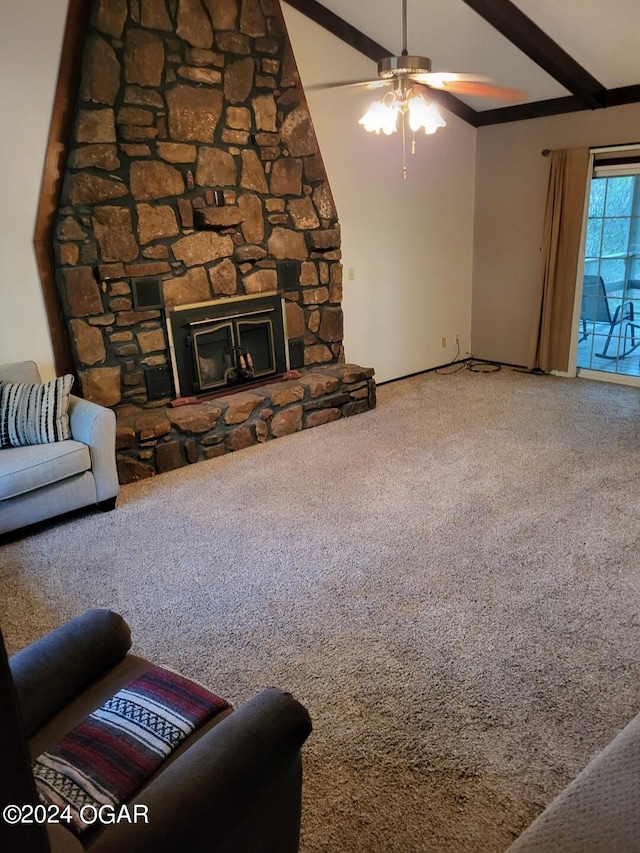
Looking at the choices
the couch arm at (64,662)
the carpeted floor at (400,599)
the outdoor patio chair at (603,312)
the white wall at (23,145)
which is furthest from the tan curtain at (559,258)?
the couch arm at (64,662)

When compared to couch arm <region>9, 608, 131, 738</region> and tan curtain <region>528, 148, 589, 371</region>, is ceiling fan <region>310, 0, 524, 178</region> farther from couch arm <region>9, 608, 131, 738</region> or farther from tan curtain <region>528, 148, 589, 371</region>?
couch arm <region>9, 608, 131, 738</region>

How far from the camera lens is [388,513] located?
11.8ft

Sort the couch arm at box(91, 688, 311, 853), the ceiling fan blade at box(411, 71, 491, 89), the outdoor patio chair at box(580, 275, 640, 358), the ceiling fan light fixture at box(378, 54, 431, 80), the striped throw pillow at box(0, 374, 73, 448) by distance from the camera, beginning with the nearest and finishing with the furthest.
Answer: the couch arm at box(91, 688, 311, 853) < the ceiling fan light fixture at box(378, 54, 431, 80) < the ceiling fan blade at box(411, 71, 491, 89) < the striped throw pillow at box(0, 374, 73, 448) < the outdoor patio chair at box(580, 275, 640, 358)

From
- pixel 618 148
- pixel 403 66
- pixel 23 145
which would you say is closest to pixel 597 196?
pixel 618 148

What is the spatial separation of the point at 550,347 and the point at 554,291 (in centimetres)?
56

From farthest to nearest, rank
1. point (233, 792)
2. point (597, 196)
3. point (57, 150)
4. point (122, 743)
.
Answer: point (597, 196) → point (57, 150) → point (122, 743) → point (233, 792)

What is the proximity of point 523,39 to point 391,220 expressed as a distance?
1.81 meters

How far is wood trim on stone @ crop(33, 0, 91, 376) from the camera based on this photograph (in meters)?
3.84

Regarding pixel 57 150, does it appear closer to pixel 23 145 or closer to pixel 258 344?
pixel 23 145

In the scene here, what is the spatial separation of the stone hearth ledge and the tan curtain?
202 cm

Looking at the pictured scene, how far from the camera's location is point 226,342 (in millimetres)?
4891

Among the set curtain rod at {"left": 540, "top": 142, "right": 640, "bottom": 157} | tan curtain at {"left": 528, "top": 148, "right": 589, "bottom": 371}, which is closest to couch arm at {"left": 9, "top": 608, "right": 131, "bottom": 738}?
tan curtain at {"left": 528, "top": 148, "right": 589, "bottom": 371}

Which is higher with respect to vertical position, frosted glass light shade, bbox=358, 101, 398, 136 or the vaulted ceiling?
the vaulted ceiling

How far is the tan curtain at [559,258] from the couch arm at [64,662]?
18.0 ft
